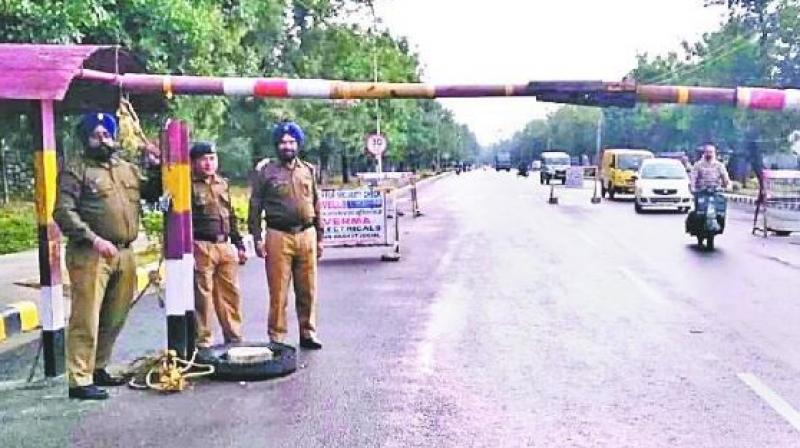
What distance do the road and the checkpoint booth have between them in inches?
249

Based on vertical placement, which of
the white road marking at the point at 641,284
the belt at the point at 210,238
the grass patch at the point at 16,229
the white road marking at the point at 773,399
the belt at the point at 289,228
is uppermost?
the belt at the point at 289,228

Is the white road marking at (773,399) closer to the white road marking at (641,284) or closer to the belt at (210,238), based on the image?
the belt at (210,238)

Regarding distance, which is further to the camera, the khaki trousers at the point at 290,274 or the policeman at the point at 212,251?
the khaki trousers at the point at 290,274

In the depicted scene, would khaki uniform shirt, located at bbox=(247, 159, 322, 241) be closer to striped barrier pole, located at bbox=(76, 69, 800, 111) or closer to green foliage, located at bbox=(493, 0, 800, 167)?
striped barrier pole, located at bbox=(76, 69, 800, 111)

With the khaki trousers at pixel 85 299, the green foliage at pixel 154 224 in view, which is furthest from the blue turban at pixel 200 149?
the green foliage at pixel 154 224

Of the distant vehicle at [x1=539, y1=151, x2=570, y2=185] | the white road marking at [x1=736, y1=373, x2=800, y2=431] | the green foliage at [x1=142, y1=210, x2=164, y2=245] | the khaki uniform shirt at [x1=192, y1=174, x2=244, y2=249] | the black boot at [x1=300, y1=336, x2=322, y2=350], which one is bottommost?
the distant vehicle at [x1=539, y1=151, x2=570, y2=185]

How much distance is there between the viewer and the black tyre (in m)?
7.45

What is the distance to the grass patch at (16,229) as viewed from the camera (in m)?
17.5

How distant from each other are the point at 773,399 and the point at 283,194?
4031 mm

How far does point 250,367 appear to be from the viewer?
7.47 metres

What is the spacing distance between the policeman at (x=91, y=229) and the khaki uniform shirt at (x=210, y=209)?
3.83 feet

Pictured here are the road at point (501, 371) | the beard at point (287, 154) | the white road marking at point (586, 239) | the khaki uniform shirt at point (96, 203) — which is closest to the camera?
the road at point (501, 371)

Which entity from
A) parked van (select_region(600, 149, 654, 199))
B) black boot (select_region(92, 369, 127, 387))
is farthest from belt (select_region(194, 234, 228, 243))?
parked van (select_region(600, 149, 654, 199))

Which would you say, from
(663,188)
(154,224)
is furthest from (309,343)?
(663,188)
